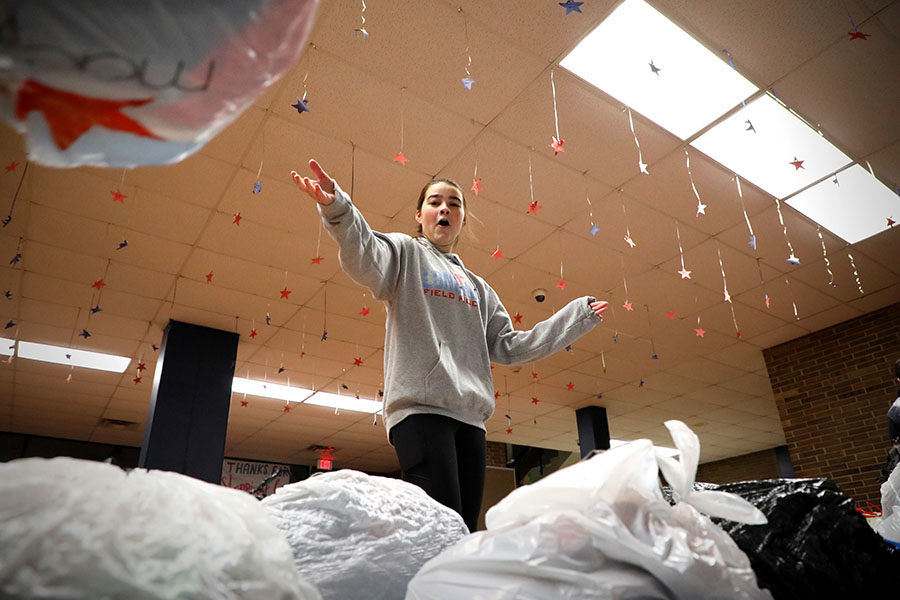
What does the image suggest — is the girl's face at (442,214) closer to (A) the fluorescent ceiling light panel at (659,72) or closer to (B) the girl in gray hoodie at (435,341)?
(B) the girl in gray hoodie at (435,341)

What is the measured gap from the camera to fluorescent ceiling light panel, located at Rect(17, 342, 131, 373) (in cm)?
545

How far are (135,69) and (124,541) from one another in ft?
1.20

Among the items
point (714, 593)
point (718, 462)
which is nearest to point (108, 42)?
point (714, 593)

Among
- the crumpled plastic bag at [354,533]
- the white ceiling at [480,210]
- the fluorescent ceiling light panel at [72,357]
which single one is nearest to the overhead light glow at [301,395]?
the white ceiling at [480,210]

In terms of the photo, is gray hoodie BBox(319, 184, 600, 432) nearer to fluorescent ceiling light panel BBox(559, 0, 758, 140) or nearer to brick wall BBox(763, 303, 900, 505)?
fluorescent ceiling light panel BBox(559, 0, 758, 140)

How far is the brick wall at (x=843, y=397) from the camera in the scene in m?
5.04

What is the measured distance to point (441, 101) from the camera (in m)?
2.89

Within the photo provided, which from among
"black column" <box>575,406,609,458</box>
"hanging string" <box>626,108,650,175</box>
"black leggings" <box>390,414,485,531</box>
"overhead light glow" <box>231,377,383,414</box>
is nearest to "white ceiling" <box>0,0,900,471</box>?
"hanging string" <box>626,108,650,175</box>

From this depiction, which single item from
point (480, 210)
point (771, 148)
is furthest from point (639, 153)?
point (480, 210)

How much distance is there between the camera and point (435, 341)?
4.58ft

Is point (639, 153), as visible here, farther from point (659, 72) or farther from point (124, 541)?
point (124, 541)

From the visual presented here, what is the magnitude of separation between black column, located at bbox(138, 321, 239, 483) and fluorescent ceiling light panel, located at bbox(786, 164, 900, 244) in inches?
178

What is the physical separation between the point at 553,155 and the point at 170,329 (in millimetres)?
3554

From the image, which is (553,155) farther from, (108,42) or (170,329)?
(170,329)
